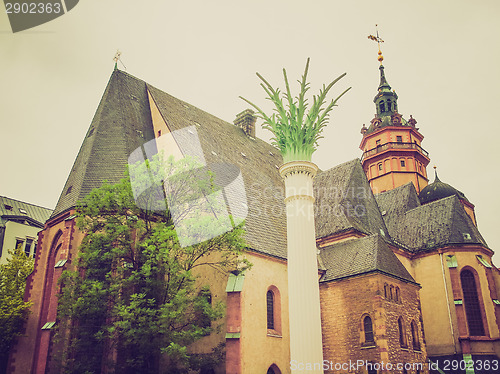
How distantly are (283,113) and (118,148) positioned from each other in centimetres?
1157

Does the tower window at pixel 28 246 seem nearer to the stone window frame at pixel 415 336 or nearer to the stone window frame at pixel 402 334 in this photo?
the stone window frame at pixel 402 334

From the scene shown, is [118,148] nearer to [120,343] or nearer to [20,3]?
[20,3]

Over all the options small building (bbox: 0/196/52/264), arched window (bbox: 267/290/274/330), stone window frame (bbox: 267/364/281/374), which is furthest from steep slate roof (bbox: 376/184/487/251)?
small building (bbox: 0/196/52/264)

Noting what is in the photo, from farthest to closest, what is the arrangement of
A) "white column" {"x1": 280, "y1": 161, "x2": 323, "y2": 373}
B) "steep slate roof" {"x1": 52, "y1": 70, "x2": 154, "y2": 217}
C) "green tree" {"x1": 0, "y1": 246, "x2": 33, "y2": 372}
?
1. "steep slate roof" {"x1": 52, "y1": 70, "x2": 154, "y2": 217}
2. "green tree" {"x1": 0, "y1": 246, "x2": 33, "y2": 372}
3. "white column" {"x1": 280, "y1": 161, "x2": 323, "y2": 373}

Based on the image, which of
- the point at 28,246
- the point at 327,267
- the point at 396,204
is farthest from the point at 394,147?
the point at 28,246

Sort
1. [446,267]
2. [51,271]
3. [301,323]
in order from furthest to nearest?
[446,267] < [51,271] < [301,323]

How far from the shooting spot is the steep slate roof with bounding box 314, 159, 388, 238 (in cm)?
2386

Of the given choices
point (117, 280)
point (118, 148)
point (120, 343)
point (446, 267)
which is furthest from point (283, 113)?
point (446, 267)

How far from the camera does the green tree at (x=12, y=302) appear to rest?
66.8 feet

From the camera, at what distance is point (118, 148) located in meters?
21.8

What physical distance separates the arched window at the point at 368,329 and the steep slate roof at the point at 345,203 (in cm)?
549

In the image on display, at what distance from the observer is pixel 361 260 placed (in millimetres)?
19938

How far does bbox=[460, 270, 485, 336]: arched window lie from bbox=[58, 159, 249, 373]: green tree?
51.3ft

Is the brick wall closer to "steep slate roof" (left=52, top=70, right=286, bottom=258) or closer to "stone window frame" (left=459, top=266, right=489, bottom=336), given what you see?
"steep slate roof" (left=52, top=70, right=286, bottom=258)
